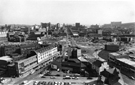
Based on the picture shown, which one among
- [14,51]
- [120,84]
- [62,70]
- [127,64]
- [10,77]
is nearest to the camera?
[120,84]

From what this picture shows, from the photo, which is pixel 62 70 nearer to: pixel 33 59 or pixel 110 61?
pixel 33 59

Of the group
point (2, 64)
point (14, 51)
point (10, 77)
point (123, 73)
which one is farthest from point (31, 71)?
point (123, 73)

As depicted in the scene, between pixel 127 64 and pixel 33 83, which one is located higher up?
pixel 127 64

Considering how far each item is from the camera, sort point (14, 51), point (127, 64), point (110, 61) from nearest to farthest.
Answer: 1. point (127, 64)
2. point (110, 61)
3. point (14, 51)

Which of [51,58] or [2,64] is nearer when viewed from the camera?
[2,64]

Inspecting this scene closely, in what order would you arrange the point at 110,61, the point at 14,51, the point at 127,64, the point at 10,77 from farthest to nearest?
the point at 14,51, the point at 110,61, the point at 127,64, the point at 10,77

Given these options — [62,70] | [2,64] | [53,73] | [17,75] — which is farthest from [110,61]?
[2,64]

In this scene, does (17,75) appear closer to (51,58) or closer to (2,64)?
(2,64)

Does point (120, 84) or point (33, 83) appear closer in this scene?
point (120, 84)

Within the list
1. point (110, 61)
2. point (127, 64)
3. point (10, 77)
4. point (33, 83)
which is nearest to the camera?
point (33, 83)
